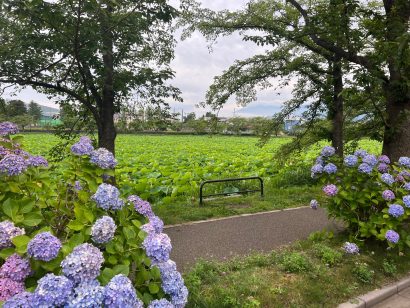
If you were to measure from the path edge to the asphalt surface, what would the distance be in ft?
5.43

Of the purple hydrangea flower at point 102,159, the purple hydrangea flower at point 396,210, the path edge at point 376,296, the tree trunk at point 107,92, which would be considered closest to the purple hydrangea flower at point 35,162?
the purple hydrangea flower at point 102,159

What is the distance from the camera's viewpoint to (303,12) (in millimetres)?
8508

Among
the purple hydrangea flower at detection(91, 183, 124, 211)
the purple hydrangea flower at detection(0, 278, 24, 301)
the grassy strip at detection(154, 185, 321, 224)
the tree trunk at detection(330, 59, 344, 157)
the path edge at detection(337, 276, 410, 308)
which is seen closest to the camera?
the purple hydrangea flower at detection(0, 278, 24, 301)

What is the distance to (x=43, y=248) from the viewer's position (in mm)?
1759

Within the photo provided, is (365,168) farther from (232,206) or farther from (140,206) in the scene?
(232,206)

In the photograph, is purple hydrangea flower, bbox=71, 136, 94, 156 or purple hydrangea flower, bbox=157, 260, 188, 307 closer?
purple hydrangea flower, bbox=157, 260, 188, 307

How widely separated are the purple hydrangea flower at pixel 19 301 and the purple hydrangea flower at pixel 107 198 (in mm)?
734

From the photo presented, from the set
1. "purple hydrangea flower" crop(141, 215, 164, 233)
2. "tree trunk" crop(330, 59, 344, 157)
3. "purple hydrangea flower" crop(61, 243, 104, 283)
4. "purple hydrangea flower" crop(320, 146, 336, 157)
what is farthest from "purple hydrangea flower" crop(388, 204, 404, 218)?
"tree trunk" crop(330, 59, 344, 157)

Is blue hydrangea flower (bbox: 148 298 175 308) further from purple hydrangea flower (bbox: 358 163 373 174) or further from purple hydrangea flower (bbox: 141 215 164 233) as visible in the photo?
purple hydrangea flower (bbox: 358 163 373 174)

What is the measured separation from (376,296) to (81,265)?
3681mm

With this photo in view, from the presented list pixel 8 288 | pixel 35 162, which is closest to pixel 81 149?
pixel 35 162

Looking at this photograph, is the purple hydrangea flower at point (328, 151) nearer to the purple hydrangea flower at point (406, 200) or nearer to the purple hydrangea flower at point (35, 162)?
the purple hydrangea flower at point (406, 200)

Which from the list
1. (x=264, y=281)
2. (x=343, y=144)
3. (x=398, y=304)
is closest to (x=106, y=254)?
(x=264, y=281)

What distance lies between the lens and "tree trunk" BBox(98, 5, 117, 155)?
4570 millimetres
